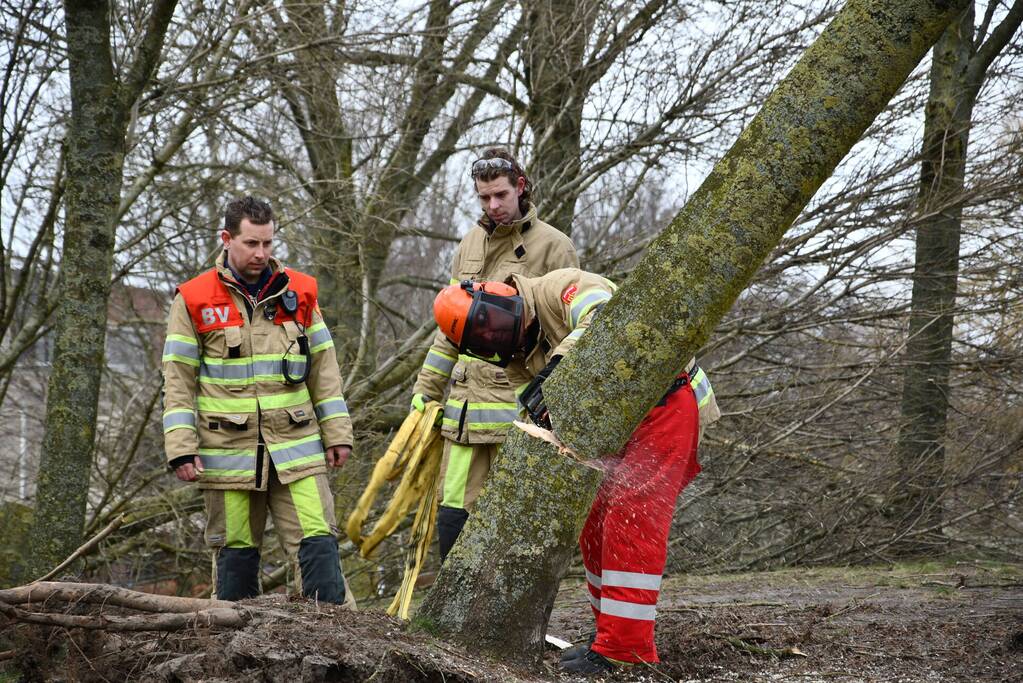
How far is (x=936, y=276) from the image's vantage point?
7266 mm

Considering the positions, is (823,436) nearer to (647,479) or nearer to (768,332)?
(768,332)

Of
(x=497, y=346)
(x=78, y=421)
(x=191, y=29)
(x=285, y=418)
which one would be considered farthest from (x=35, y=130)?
(x=497, y=346)

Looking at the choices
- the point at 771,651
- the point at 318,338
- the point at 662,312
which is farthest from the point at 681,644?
the point at 318,338

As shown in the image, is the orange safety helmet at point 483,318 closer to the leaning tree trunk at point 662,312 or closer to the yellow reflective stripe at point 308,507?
the leaning tree trunk at point 662,312

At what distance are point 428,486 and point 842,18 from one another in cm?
274

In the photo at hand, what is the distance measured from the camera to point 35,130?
6.73 metres

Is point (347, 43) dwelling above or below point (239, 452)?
above

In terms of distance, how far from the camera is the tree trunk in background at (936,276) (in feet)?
22.9

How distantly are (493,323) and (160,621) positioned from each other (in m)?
1.51

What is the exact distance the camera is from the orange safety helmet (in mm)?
3764

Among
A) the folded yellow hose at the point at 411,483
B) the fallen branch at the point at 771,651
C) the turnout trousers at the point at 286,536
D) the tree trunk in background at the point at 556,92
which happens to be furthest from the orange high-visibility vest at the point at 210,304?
the tree trunk in background at the point at 556,92

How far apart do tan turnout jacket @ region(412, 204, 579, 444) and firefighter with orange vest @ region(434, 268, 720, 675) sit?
1.66 feet

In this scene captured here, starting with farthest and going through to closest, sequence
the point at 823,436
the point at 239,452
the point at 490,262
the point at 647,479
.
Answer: the point at 823,436, the point at 490,262, the point at 239,452, the point at 647,479

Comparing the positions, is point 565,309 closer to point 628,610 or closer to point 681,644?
point 628,610
